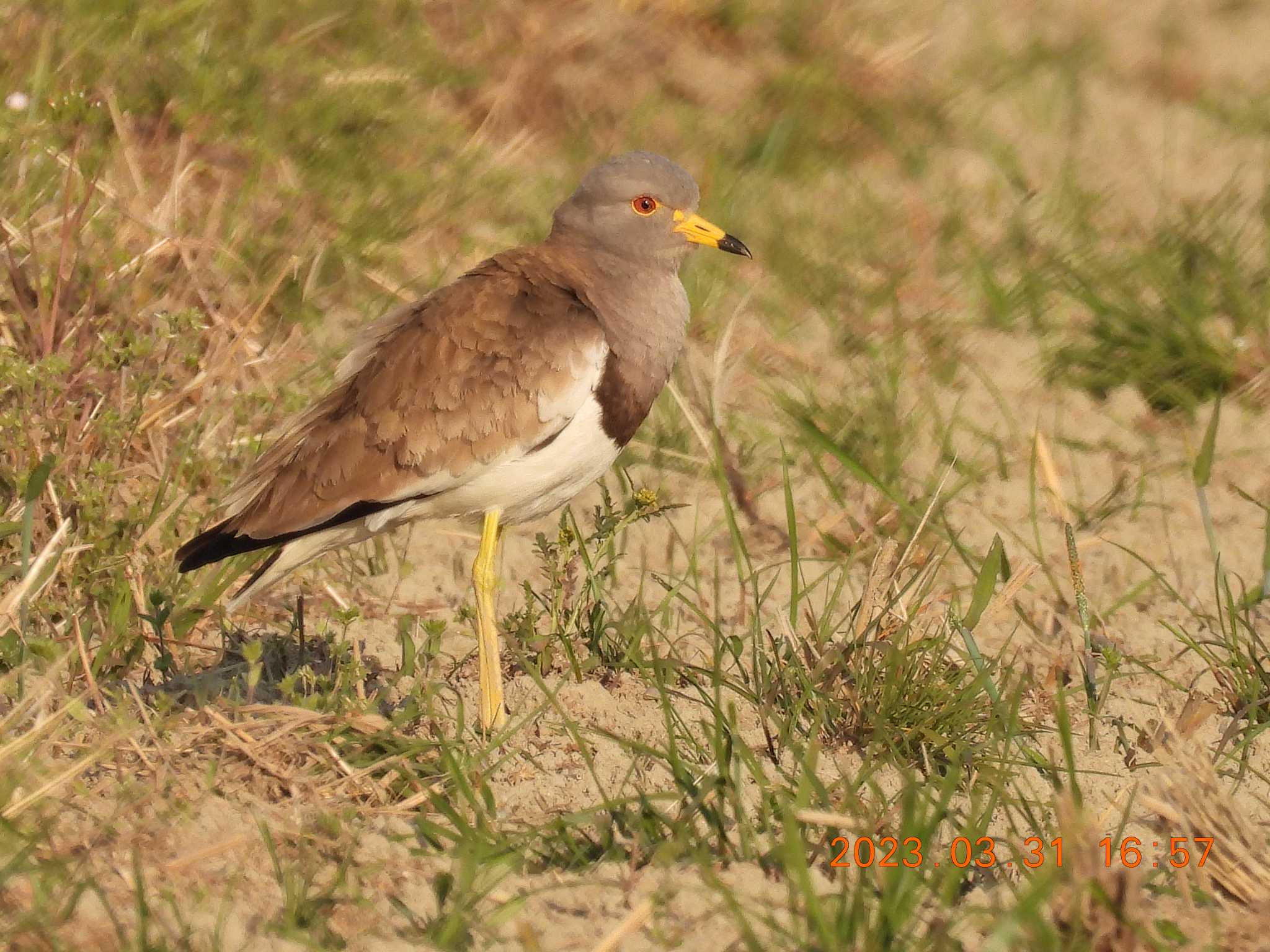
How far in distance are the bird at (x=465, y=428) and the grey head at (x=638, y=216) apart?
345mm

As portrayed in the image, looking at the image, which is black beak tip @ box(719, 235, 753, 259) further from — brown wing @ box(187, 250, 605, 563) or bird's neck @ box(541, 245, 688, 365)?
brown wing @ box(187, 250, 605, 563)

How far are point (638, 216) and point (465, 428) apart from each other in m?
1.00

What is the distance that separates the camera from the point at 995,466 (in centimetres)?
579

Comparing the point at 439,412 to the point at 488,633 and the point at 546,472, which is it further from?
the point at 488,633

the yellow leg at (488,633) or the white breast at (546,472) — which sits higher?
the white breast at (546,472)

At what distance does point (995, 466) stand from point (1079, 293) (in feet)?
3.08

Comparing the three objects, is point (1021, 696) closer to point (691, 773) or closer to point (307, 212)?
point (691, 773)

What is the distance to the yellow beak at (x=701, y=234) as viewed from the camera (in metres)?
4.98

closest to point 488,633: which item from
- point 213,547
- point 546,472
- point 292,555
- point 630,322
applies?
point 546,472

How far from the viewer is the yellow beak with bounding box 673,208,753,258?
4.98m

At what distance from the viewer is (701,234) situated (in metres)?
4.99

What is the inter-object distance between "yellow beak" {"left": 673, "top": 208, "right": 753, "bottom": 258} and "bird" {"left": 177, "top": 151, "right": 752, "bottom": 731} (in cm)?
47

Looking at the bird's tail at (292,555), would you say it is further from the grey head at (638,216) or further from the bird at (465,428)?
the grey head at (638,216)

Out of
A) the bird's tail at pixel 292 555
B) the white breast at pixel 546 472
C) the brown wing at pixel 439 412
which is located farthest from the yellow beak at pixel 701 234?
the bird's tail at pixel 292 555
